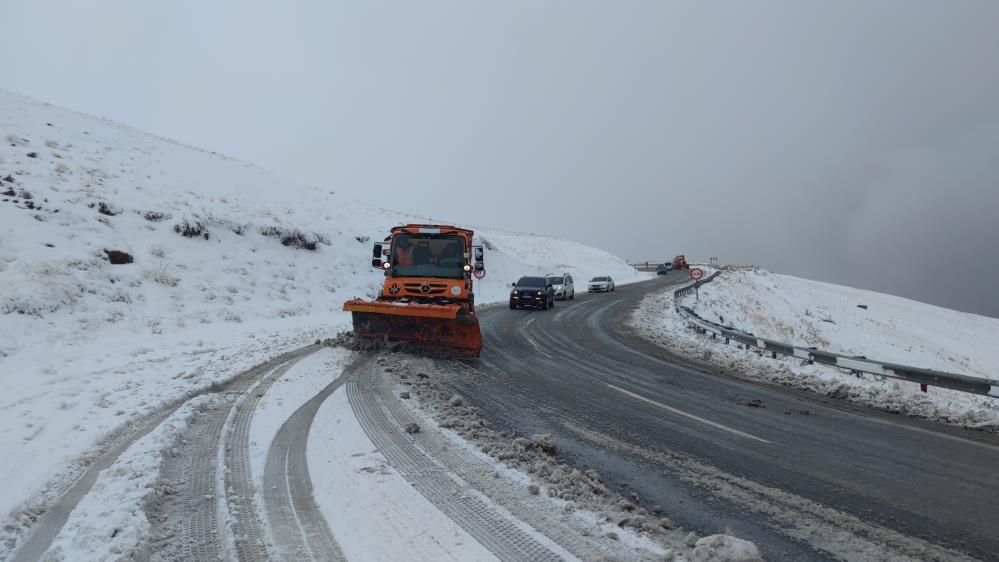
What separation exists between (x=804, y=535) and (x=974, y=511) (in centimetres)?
177

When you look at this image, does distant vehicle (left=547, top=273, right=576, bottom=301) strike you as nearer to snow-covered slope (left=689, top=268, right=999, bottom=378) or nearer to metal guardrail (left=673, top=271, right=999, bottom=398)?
snow-covered slope (left=689, top=268, right=999, bottom=378)

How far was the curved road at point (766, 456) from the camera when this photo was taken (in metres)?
3.89

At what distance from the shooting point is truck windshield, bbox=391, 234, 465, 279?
11805 mm

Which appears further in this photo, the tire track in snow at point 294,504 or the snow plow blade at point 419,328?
the snow plow blade at point 419,328

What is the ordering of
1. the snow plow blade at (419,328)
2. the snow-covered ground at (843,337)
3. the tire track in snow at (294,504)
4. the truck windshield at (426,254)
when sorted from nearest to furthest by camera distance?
the tire track in snow at (294,504) < the snow-covered ground at (843,337) < the snow plow blade at (419,328) < the truck windshield at (426,254)

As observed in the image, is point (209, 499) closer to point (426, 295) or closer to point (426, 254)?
point (426, 295)

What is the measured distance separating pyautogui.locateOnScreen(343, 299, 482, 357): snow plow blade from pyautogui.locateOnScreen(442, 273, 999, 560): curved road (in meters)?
0.76

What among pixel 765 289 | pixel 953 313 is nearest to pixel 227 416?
pixel 765 289

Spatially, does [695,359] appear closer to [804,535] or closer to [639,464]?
[639,464]

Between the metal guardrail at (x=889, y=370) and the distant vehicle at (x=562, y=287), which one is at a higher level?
the distant vehicle at (x=562, y=287)

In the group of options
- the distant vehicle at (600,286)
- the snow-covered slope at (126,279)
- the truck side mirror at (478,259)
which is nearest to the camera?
the snow-covered slope at (126,279)

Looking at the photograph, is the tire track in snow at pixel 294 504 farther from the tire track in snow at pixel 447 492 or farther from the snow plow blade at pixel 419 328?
the snow plow blade at pixel 419 328

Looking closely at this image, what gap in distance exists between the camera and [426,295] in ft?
37.5

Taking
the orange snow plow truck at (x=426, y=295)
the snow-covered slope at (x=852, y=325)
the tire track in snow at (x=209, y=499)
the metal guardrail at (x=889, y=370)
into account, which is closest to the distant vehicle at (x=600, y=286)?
the snow-covered slope at (x=852, y=325)
